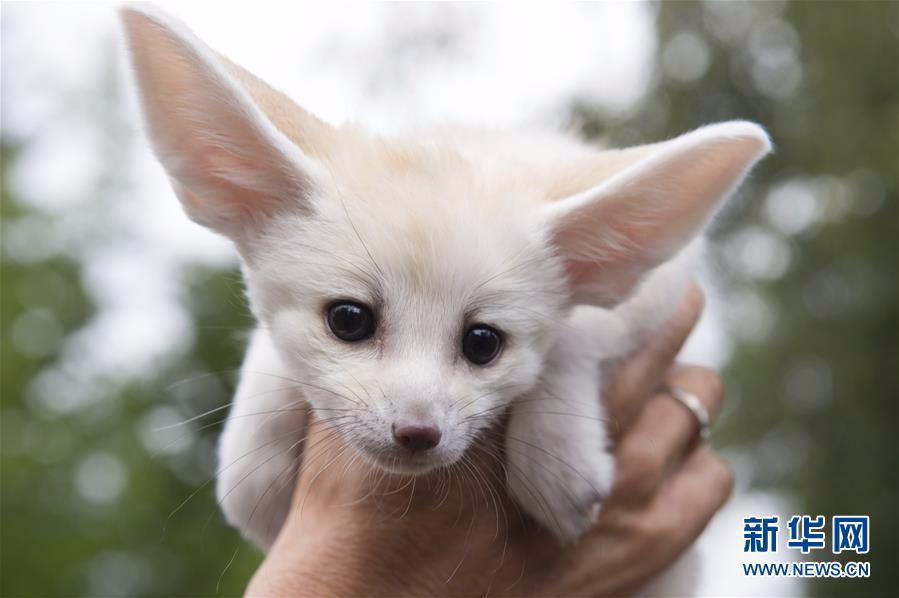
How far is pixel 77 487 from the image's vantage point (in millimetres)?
8312

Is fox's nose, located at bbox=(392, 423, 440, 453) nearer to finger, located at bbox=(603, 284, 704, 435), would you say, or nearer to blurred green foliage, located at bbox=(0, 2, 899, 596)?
finger, located at bbox=(603, 284, 704, 435)

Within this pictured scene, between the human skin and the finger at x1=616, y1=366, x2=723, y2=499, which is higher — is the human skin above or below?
below

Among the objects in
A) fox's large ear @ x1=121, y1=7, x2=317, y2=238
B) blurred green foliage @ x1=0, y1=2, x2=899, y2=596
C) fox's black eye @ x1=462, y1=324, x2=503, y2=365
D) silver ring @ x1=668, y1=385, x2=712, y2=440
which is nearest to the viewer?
fox's large ear @ x1=121, y1=7, x2=317, y2=238

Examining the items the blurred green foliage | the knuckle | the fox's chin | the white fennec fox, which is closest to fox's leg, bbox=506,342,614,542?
the white fennec fox

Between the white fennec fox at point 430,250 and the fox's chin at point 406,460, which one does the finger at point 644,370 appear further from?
the fox's chin at point 406,460

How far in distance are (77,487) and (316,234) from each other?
748cm

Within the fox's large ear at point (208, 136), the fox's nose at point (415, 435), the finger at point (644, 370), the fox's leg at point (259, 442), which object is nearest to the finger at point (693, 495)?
the finger at point (644, 370)

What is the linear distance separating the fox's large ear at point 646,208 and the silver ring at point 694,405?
72 cm

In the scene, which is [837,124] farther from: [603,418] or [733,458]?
[603,418]

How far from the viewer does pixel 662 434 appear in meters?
2.55

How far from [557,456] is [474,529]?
306mm

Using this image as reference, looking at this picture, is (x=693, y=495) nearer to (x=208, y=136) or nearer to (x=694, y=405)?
(x=694, y=405)

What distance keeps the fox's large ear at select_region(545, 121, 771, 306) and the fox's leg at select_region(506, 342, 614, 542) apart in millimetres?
245

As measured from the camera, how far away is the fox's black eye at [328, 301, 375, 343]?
187cm
